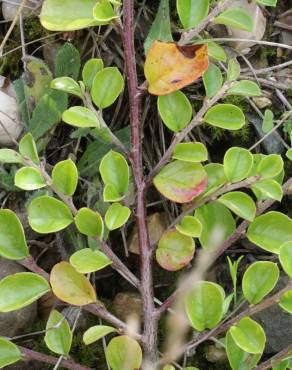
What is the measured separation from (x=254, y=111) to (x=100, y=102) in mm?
525

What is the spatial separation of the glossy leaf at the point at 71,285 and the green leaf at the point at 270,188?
1.43ft

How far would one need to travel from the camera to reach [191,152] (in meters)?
1.37

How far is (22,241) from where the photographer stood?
1.32 metres

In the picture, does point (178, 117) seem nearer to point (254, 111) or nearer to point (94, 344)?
point (254, 111)

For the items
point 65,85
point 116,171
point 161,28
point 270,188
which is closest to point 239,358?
point 270,188

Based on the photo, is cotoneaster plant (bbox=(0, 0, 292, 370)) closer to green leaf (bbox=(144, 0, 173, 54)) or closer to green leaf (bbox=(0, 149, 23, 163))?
green leaf (bbox=(0, 149, 23, 163))

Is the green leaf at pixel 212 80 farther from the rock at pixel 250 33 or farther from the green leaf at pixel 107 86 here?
the rock at pixel 250 33

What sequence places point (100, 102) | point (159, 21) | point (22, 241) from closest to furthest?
point (22, 241)
point (100, 102)
point (159, 21)

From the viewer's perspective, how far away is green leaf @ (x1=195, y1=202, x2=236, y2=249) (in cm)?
140

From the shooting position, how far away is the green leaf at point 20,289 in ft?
4.18

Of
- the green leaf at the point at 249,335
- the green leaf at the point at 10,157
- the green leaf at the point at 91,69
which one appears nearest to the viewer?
the green leaf at the point at 249,335

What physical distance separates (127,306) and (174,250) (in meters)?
0.32

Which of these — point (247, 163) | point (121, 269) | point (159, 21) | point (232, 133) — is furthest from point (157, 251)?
point (159, 21)

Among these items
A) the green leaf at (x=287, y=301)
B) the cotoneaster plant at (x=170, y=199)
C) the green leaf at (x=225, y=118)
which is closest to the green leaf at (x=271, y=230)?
the cotoneaster plant at (x=170, y=199)
